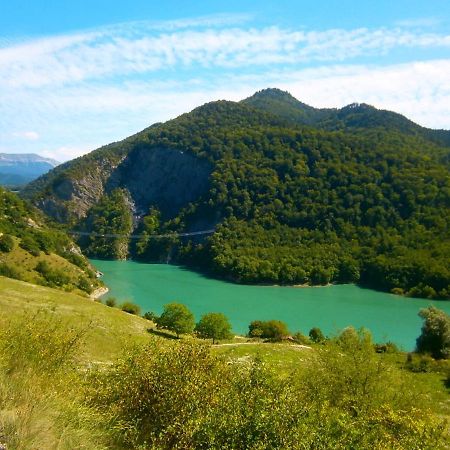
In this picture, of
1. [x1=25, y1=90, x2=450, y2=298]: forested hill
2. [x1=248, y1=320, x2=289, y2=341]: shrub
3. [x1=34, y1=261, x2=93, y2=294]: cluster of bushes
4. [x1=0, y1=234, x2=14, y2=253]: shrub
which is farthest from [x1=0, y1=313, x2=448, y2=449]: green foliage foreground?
[x1=25, y1=90, x2=450, y2=298]: forested hill

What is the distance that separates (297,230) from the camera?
120 meters

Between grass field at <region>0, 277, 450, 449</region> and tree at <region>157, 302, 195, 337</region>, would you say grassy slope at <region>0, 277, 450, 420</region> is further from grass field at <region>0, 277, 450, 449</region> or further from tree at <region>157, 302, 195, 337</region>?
tree at <region>157, 302, 195, 337</region>

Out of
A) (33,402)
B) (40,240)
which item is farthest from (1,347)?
(40,240)

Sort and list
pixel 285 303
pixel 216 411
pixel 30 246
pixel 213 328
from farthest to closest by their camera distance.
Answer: pixel 285 303
pixel 30 246
pixel 213 328
pixel 216 411

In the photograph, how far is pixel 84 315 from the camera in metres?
27.7

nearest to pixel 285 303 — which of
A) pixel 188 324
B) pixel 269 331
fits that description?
pixel 269 331

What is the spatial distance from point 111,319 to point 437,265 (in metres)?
75.0

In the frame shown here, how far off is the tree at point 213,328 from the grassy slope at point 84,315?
6211mm

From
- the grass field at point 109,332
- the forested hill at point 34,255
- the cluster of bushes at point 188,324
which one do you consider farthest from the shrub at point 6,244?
the grass field at point 109,332

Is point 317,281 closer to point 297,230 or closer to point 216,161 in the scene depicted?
point 297,230

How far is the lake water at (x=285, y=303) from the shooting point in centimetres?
6481

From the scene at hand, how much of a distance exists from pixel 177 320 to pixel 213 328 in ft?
10.4

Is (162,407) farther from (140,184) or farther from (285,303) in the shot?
(140,184)

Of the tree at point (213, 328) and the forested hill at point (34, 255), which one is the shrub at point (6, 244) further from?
the tree at point (213, 328)
